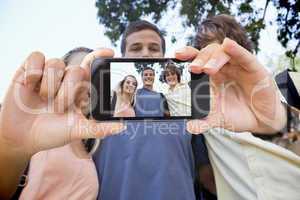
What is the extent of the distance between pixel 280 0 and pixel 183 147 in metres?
3.35

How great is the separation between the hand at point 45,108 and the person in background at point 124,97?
0.04 m

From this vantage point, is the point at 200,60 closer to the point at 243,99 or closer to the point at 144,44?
the point at 243,99

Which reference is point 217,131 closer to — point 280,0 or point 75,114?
point 75,114

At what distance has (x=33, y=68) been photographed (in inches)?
32.9

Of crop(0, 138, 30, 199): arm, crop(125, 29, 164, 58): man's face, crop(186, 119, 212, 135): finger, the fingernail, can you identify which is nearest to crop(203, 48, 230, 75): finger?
the fingernail

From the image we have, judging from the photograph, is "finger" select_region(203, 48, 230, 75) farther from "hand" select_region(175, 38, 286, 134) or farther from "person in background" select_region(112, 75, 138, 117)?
"person in background" select_region(112, 75, 138, 117)

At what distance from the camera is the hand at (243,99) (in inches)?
34.6

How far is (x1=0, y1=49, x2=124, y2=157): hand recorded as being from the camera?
842 mm

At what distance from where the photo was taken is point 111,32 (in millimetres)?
4352

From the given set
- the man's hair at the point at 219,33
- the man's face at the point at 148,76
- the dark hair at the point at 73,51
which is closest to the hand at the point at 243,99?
the man's face at the point at 148,76

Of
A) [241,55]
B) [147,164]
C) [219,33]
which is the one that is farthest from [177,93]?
[219,33]

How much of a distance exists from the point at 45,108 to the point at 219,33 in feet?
2.15

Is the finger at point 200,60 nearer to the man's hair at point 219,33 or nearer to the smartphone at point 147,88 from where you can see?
the smartphone at point 147,88

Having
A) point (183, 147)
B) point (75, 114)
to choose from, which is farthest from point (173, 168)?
point (75, 114)
